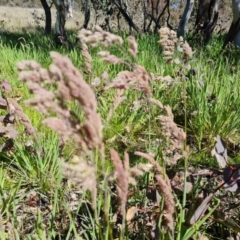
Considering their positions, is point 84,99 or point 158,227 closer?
point 84,99

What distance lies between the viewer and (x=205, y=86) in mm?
2227

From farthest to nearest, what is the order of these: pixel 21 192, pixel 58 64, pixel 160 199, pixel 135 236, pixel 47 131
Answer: pixel 47 131
pixel 21 192
pixel 135 236
pixel 160 199
pixel 58 64

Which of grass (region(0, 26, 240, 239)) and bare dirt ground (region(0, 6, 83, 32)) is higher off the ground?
grass (region(0, 26, 240, 239))

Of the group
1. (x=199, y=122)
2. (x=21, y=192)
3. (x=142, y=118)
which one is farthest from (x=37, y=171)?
(x=199, y=122)

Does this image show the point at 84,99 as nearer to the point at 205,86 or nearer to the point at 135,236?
the point at 135,236

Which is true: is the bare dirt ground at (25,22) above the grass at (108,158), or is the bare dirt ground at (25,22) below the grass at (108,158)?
below

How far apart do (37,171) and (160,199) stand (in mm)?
693

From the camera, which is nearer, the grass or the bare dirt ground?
the grass

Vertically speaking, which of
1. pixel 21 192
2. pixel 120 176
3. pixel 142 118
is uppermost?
pixel 120 176

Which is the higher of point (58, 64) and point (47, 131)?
point (58, 64)

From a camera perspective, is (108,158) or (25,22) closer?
(108,158)

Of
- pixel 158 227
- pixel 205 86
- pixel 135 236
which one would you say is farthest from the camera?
pixel 205 86

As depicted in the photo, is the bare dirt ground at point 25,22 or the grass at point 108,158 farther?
the bare dirt ground at point 25,22

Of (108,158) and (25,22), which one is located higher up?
(108,158)
